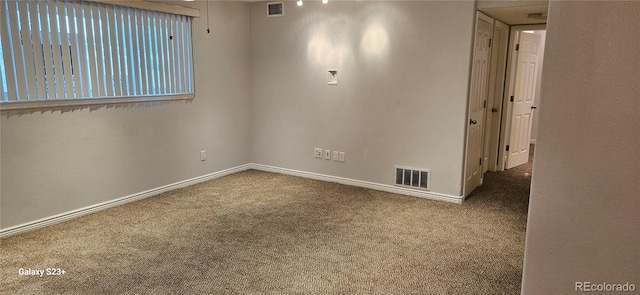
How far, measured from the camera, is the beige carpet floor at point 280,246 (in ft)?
8.96

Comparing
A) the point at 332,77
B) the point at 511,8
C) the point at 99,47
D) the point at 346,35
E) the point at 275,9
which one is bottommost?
the point at 332,77

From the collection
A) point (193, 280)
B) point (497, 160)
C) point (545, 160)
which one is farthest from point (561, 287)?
point (497, 160)

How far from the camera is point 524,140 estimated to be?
20.7 feet

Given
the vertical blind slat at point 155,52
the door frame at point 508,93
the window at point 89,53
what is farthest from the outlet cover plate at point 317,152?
the door frame at point 508,93

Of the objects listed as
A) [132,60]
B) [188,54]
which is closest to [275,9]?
[188,54]

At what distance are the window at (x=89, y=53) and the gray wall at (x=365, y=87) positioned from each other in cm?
116

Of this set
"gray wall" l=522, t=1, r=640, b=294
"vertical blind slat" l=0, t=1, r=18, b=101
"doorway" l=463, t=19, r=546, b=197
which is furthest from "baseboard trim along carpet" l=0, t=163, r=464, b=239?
"gray wall" l=522, t=1, r=640, b=294

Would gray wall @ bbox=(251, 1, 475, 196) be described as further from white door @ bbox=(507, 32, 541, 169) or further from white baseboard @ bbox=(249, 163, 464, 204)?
white door @ bbox=(507, 32, 541, 169)

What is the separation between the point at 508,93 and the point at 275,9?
3358 mm

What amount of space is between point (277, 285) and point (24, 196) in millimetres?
2417

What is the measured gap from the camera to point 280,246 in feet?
10.9

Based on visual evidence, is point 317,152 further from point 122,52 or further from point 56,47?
point 56,47

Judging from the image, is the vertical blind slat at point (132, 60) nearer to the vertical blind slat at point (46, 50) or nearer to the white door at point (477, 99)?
the vertical blind slat at point (46, 50)

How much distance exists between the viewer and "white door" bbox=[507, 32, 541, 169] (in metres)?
5.85
